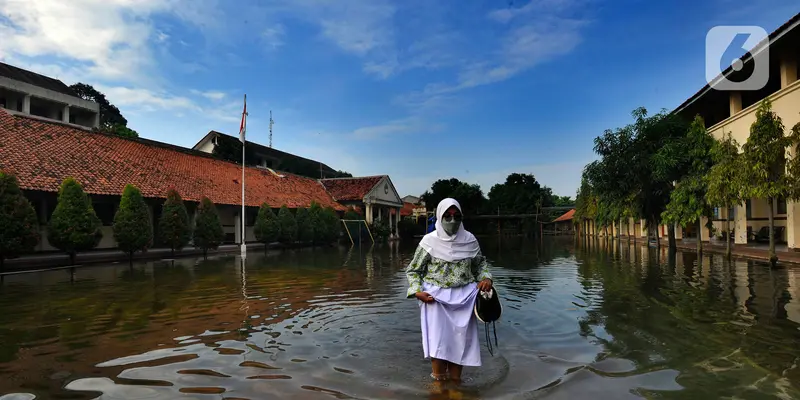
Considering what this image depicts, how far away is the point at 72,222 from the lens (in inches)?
581

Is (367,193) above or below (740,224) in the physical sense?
above

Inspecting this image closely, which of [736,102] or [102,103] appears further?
[102,103]

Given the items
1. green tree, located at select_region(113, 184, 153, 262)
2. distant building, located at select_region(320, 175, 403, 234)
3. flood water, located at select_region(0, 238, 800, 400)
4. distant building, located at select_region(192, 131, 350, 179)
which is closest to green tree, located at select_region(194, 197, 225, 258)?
green tree, located at select_region(113, 184, 153, 262)

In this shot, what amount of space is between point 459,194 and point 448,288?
184 feet

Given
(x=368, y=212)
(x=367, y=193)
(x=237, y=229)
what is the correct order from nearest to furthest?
1. (x=237, y=229)
2. (x=368, y=212)
3. (x=367, y=193)

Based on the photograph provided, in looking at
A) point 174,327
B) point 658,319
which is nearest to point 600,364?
point 658,319

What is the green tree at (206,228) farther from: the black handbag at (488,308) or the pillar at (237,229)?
the black handbag at (488,308)

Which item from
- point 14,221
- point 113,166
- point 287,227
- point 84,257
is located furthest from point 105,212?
point 287,227

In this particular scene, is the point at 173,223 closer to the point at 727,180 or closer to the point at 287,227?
the point at 287,227

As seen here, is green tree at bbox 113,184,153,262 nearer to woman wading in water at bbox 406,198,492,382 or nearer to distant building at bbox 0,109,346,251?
distant building at bbox 0,109,346,251

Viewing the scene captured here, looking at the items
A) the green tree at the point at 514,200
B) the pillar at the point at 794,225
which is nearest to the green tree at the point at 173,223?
the pillar at the point at 794,225

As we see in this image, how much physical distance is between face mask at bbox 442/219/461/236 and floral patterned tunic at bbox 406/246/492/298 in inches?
10.1

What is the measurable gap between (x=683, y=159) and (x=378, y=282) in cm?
1445

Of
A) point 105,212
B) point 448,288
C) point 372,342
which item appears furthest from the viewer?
point 105,212
